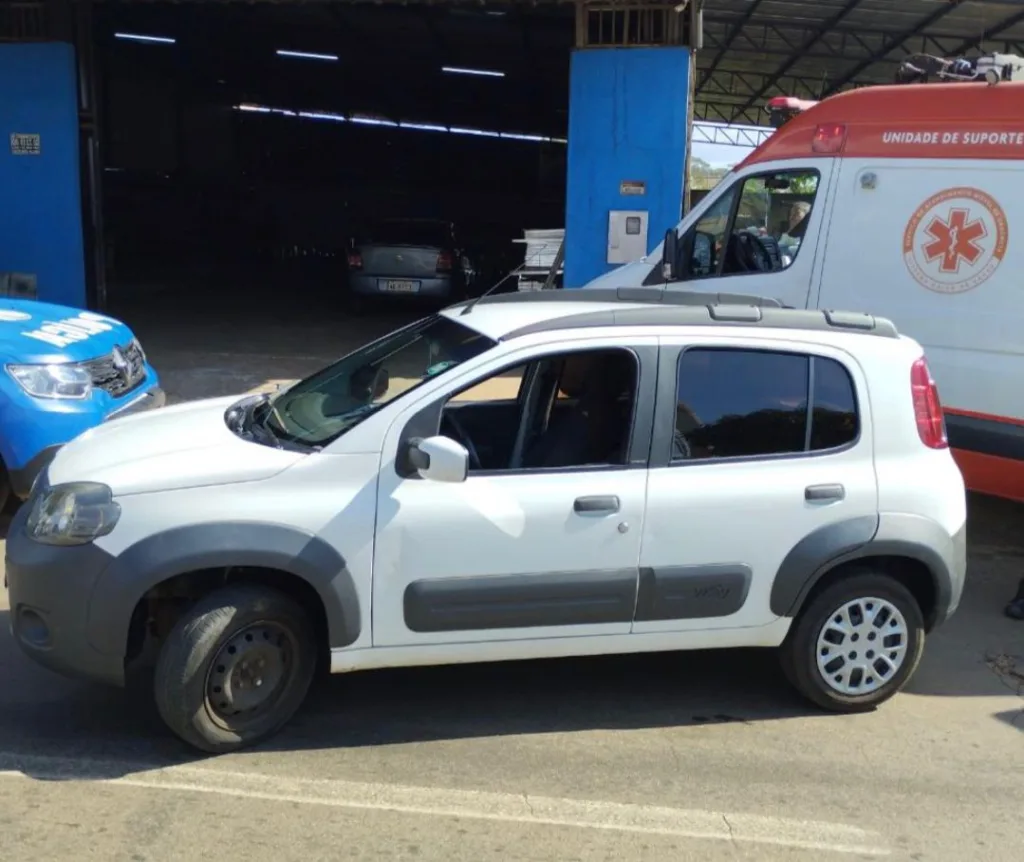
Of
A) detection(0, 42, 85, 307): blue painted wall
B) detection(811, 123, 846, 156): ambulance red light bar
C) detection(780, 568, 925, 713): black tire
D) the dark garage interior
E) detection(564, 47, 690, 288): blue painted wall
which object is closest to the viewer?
detection(780, 568, 925, 713): black tire

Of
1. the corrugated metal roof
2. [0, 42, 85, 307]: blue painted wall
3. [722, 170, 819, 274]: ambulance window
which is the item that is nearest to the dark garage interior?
[0, 42, 85, 307]: blue painted wall

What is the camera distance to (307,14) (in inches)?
628

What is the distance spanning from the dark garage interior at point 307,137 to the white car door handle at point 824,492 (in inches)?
481

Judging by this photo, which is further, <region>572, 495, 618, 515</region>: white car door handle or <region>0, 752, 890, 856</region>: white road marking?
<region>572, 495, 618, 515</region>: white car door handle

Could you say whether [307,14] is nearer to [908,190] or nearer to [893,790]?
[908,190]

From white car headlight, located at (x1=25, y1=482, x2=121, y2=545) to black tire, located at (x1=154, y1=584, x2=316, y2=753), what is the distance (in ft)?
1.43

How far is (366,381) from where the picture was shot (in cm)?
441

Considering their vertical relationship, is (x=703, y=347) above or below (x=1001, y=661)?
above

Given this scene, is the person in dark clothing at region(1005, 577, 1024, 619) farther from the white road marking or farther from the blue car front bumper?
the blue car front bumper

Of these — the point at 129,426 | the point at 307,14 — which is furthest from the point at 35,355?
the point at 307,14

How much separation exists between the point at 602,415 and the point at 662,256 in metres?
3.69

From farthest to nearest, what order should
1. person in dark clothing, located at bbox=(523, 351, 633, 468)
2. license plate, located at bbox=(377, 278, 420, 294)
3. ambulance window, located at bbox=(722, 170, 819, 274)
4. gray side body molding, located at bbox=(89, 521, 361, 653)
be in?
license plate, located at bbox=(377, 278, 420, 294), ambulance window, located at bbox=(722, 170, 819, 274), person in dark clothing, located at bbox=(523, 351, 633, 468), gray side body molding, located at bbox=(89, 521, 361, 653)

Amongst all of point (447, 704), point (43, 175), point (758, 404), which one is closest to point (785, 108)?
point (758, 404)

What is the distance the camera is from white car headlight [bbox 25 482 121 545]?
372 centimetres
